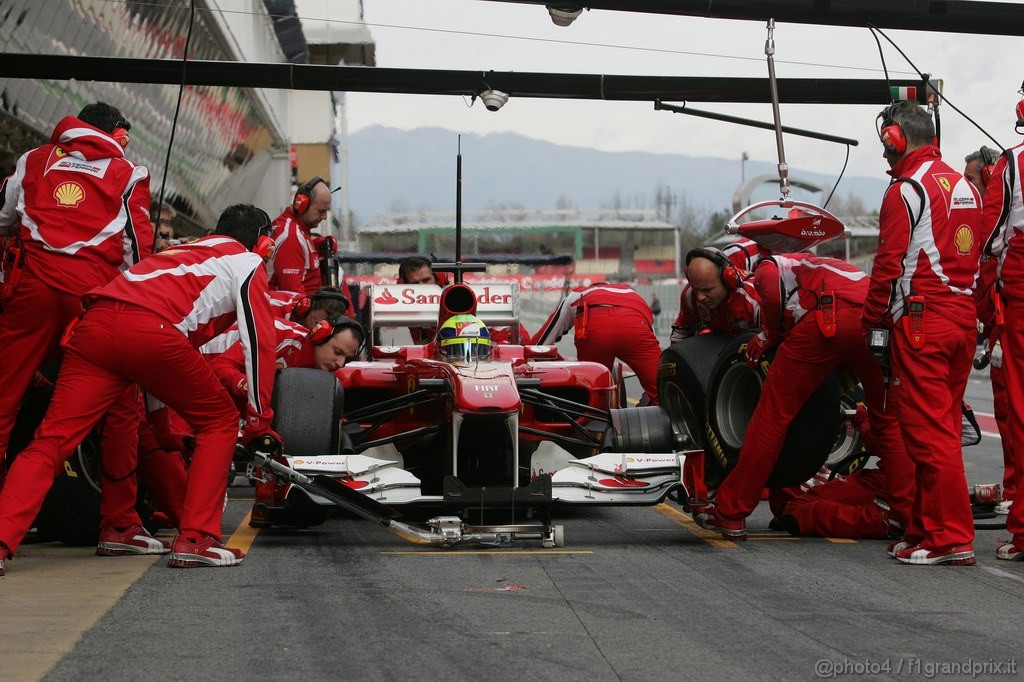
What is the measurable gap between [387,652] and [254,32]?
22.7 meters

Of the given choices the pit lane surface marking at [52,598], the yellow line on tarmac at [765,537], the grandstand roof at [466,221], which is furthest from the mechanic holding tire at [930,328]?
the grandstand roof at [466,221]

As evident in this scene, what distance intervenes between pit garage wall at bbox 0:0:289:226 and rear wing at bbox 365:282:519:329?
9.51 feet

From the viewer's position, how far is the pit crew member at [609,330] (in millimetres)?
10172

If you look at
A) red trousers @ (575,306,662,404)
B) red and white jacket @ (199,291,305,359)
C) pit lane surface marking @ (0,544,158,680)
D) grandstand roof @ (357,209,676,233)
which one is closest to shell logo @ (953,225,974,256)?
red and white jacket @ (199,291,305,359)

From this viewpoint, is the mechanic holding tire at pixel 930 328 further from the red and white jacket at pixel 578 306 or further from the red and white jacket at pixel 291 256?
the red and white jacket at pixel 291 256

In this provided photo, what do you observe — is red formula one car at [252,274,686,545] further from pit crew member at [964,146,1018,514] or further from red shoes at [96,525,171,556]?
pit crew member at [964,146,1018,514]

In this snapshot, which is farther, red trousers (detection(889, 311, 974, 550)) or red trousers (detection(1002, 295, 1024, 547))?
red trousers (detection(1002, 295, 1024, 547))

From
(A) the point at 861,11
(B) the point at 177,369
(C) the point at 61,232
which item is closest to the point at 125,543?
(B) the point at 177,369

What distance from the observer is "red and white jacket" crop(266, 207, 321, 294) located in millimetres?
10430

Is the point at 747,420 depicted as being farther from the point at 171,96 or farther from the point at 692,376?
the point at 171,96

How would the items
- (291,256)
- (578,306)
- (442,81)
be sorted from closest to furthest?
(442,81) < (578,306) < (291,256)

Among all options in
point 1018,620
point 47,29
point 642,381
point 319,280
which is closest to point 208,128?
point 47,29

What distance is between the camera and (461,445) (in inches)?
277

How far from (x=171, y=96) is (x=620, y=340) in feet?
31.6
